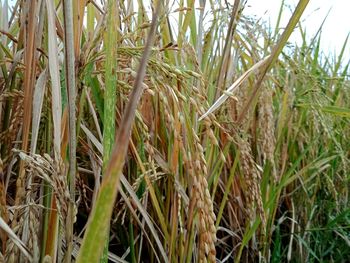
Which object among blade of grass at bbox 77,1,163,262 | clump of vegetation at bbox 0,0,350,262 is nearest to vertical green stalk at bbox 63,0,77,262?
clump of vegetation at bbox 0,0,350,262

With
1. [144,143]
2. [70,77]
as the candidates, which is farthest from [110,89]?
[144,143]

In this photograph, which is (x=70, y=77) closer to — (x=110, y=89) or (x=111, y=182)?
(x=110, y=89)

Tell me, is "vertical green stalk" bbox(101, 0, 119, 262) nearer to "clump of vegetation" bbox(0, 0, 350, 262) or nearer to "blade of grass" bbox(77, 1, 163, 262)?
"clump of vegetation" bbox(0, 0, 350, 262)

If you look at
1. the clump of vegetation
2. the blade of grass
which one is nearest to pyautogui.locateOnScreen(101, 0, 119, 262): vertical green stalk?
the clump of vegetation

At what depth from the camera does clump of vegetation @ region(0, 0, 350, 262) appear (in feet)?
1.51

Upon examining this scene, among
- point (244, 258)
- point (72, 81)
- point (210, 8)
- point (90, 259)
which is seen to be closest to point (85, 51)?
point (72, 81)

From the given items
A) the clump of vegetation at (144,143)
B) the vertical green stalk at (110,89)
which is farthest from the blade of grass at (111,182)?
the vertical green stalk at (110,89)

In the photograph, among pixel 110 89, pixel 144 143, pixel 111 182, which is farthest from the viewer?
pixel 144 143

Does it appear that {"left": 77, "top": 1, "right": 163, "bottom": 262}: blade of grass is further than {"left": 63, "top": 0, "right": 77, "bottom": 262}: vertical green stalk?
No

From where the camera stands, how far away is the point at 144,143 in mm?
671

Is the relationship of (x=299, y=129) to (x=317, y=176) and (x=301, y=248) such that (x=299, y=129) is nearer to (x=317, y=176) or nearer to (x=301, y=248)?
(x=317, y=176)

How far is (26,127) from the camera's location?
1.91 ft

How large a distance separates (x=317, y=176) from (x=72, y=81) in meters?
0.99

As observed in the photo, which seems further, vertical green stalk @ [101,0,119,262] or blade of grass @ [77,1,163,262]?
vertical green stalk @ [101,0,119,262]
